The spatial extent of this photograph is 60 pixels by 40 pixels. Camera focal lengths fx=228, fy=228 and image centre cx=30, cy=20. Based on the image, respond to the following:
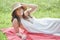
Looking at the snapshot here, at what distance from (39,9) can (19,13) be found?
307mm

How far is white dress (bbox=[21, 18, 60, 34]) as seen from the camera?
231cm

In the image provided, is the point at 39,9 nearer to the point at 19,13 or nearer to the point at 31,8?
the point at 31,8

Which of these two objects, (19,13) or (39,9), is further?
(39,9)

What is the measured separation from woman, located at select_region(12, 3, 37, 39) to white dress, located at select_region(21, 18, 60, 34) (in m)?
0.04

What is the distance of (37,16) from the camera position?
Answer: 247cm

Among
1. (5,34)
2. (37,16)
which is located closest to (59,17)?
(37,16)

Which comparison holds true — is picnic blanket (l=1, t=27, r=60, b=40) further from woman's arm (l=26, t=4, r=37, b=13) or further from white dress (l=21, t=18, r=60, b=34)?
woman's arm (l=26, t=4, r=37, b=13)

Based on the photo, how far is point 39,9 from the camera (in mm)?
2508

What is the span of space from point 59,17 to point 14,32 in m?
0.51

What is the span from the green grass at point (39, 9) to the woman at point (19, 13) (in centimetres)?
11

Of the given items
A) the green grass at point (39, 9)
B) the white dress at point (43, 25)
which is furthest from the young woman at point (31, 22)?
the green grass at point (39, 9)

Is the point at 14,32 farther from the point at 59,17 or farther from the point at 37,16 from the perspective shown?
the point at 59,17

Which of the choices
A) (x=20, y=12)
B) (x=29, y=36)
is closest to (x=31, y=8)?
(x=20, y=12)

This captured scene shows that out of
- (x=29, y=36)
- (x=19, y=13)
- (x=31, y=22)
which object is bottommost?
(x=29, y=36)
